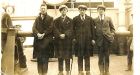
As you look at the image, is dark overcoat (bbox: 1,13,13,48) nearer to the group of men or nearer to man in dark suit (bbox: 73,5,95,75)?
the group of men

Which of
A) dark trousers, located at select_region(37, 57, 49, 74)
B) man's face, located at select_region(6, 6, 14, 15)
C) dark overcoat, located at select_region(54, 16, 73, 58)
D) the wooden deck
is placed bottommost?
the wooden deck

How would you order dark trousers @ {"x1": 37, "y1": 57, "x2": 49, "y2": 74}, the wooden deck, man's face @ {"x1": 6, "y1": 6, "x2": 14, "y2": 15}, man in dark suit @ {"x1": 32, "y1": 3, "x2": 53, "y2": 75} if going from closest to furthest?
man in dark suit @ {"x1": 32, "y1": 3, "x2": 53, "y2": 75} < dark trousers @ {"x1": 37, "y1": 57, "x2": 49, "y2": 74} < the wooden deck < man's face @ {"x1": 6, "y1": 6, "x2": 14, "y2": 15}

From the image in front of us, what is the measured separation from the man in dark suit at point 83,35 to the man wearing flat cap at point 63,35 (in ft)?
0.42

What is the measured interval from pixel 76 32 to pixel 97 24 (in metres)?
0.41

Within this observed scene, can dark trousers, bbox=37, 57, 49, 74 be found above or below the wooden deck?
above

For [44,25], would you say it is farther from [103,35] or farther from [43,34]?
[103,35]

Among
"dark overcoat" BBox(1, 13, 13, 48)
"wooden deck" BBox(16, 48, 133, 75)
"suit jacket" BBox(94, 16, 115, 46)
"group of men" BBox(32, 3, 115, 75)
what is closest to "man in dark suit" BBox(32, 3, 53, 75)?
"group of men" BBox(32, 3, 115, 75)

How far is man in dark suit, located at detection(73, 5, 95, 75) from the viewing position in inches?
242

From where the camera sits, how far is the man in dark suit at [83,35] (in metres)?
6.16

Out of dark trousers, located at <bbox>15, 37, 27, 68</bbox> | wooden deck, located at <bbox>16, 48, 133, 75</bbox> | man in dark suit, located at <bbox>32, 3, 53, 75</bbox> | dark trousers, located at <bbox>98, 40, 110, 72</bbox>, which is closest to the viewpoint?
man in dark suit, located at <bbox>32, 3, 53, 75</bbox>

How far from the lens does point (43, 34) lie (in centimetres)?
607

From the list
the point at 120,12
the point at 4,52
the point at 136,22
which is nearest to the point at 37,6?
the point at 120,12

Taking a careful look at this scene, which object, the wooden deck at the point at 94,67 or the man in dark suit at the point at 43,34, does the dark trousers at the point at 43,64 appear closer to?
the man in dark suit at the point at 43,34

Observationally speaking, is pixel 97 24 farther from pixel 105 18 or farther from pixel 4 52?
pixel 4 52
